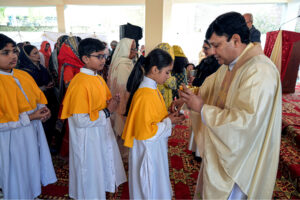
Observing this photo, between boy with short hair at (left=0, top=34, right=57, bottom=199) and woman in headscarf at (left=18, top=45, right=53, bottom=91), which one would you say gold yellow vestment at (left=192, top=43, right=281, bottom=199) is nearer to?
boy with short hair at (left=0, top=34, right=57, bottom=199)

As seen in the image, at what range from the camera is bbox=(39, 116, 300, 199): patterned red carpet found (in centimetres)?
238

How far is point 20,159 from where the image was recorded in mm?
1955

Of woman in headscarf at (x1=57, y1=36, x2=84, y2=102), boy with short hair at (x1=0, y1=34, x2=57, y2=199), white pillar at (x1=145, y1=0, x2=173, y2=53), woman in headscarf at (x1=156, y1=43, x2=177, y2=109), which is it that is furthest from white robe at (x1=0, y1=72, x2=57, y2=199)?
white pillar at (x1=145, y1=0, x2=173, y2=53)

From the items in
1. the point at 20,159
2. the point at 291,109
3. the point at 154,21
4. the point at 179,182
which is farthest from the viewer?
the point at 291,109

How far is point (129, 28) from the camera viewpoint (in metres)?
3.19

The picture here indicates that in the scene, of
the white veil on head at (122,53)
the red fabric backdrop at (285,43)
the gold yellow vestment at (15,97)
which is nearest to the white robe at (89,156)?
the gold yellow vestment at (15,97)

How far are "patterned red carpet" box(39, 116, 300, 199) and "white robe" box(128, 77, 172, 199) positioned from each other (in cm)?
65

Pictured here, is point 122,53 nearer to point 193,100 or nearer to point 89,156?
point 89,156

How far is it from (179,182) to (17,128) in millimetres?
2063

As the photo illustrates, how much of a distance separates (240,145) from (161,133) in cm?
62

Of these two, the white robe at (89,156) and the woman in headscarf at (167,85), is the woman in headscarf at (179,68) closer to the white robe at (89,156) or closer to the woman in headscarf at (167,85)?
the woman in headscarf at (167,85)

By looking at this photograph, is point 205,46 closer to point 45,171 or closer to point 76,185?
point 76,185

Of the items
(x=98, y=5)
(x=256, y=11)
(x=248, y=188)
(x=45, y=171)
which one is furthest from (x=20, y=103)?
(x=256, y=11)

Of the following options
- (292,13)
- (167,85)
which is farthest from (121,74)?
(292,13)
